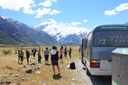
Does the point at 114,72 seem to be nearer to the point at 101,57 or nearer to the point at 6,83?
the point at 101,57

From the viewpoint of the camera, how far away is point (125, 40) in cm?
795

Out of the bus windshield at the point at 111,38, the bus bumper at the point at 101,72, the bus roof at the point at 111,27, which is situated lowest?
the bus bumper at the point at 101,72

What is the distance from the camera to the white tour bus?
7625 mm

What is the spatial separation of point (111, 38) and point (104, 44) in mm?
537

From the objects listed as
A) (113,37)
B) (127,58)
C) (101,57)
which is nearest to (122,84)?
(127,58)

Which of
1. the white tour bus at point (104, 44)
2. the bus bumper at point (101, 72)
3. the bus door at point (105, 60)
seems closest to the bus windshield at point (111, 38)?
the white tour bus at point (104, 44)

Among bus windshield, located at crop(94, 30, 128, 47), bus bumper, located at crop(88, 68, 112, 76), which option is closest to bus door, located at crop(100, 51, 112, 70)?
bus bumper, located at crop(88, 68, 112, 76)

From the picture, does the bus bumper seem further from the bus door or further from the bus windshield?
the bus windshield

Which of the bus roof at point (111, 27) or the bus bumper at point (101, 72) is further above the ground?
the bus roof at point (111, 27)

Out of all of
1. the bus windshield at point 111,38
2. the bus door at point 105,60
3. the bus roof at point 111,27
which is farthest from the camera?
the bus roof at point 111,27

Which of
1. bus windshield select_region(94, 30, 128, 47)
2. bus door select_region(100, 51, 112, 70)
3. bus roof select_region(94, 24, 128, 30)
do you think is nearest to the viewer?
bus door select_region(100, 51, 112, 70)

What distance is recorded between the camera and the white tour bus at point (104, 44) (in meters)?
7.62

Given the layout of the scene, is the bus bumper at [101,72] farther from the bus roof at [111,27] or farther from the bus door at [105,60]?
the bus roof at [111,27]

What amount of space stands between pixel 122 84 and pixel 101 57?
3368 millimetres
